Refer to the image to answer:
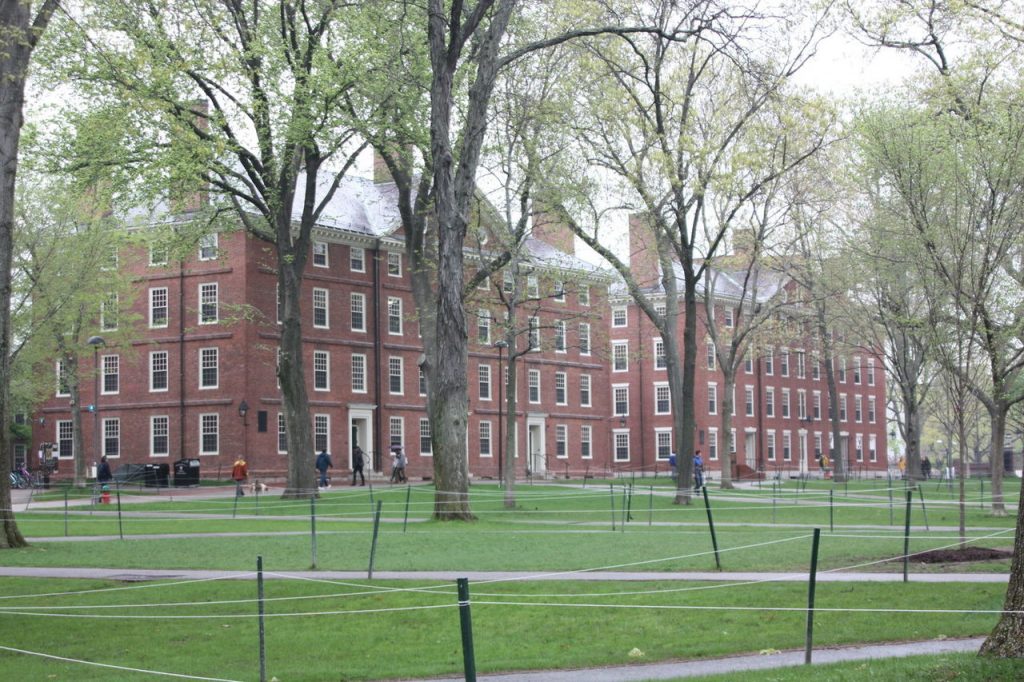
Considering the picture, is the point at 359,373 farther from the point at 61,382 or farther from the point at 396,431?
the point at 61,382

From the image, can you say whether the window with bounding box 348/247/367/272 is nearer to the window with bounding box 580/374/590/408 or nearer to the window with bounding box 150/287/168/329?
the window with bounding box 150/287/168/329

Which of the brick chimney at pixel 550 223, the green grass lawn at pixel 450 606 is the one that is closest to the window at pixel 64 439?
the brick chimney at pixel 550 223

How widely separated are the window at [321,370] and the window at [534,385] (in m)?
15.0

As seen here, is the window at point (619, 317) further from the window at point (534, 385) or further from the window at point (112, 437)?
the window at point (112, 437)

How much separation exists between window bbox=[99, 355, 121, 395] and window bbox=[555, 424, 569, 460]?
25.6 metres

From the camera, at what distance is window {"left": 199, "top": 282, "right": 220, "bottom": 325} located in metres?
52.0

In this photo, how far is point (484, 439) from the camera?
63.6 meters

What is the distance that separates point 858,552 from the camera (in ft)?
A: 66.0

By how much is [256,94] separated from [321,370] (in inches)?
963

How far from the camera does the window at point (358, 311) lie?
5703 centimetres

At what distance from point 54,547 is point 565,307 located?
48310mm

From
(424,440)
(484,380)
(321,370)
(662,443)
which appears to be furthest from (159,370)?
(662,443)

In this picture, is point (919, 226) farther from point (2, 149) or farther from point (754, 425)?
point (754, 425)

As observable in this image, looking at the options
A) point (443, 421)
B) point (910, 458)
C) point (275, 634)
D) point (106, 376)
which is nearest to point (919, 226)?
point (443, 421)
